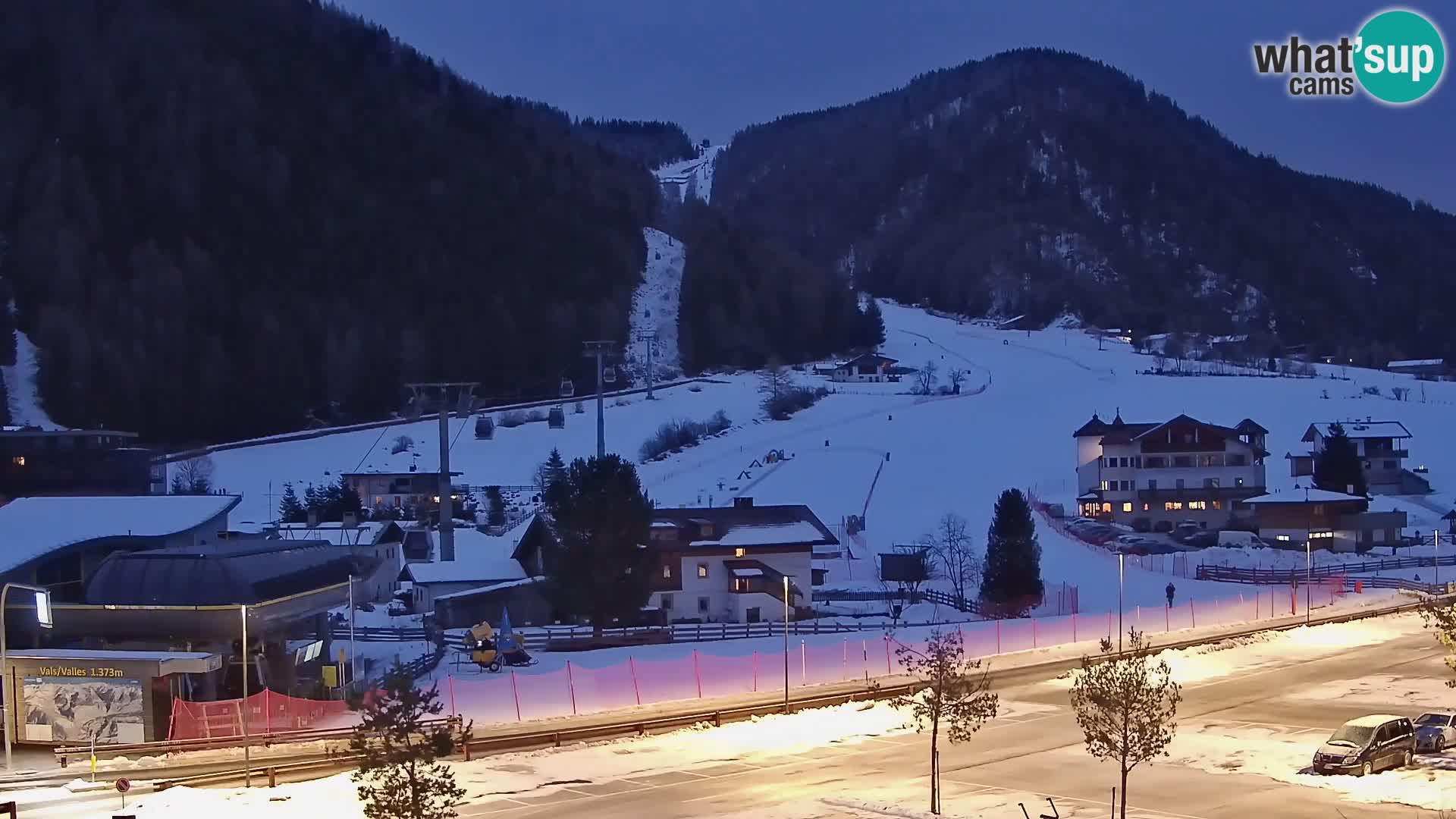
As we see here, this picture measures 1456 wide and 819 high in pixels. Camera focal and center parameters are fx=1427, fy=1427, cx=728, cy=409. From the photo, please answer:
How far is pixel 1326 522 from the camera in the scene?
63594mm

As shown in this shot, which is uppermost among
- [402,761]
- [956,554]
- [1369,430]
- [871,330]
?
[871,330]

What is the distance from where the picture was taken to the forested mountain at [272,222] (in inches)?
4675

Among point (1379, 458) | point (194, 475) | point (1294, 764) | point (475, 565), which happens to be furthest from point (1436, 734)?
point (194, 475)

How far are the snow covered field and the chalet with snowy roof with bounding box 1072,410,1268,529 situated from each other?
141 inches

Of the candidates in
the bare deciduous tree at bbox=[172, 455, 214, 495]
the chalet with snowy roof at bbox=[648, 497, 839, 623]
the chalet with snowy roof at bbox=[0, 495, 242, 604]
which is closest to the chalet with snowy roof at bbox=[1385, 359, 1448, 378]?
the bare deciduous tree at bbox=[172, 455, 214, 495]

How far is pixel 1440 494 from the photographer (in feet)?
259

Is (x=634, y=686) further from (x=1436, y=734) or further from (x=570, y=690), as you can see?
(x=1436, y=734)

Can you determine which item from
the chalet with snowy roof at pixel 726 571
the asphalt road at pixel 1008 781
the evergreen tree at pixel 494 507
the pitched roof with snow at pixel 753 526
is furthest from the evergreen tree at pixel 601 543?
the evergreen tree at pixel 494 507

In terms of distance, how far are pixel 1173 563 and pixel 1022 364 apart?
261ft

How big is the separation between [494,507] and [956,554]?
2460 centimetres

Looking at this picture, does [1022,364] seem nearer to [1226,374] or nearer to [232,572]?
[1226,374]

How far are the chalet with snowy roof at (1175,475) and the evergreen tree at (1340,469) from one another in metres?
3.01

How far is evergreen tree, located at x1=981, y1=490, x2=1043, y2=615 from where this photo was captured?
4991cm

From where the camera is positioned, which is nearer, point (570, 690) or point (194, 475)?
point (570, 690)
